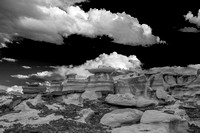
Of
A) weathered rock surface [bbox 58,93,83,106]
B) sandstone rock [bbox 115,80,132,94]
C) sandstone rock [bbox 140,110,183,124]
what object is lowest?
sandstone rock [bbox 140,110,183,124]

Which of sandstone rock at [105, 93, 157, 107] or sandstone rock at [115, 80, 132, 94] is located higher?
sandstone rock at [115, 80, 132, 94]

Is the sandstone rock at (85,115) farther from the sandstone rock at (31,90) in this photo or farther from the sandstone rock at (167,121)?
the sandstone rock at (31,90)

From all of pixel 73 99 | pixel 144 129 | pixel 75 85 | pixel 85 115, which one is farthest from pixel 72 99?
pixel 144 129

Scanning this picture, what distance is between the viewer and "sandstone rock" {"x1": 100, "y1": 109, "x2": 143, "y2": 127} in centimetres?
2258

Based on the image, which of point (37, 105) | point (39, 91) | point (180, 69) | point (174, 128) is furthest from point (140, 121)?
point (180, 69)

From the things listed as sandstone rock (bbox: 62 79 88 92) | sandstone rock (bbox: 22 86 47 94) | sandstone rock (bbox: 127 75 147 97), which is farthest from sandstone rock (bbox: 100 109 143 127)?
sandstone rock (bbox: 22 86 47 94)

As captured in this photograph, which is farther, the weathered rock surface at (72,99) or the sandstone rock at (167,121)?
the weathered rock surface at (72,99)

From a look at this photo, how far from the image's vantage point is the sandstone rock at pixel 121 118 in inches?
889

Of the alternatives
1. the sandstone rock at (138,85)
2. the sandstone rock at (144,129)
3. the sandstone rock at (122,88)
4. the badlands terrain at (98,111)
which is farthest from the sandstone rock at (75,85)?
the sandstone rock at (144,129)

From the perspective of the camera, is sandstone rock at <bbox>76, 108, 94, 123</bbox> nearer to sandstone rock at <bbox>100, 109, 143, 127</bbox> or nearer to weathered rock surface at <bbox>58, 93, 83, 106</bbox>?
sandstone rock at <bbox>100, 109, 143, 127</bbox>

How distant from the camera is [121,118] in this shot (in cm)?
2284

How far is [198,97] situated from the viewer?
A: 141ft

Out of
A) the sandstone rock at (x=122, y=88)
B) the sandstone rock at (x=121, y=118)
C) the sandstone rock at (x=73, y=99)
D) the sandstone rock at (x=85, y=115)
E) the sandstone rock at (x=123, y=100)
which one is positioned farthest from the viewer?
the sandstone rock at (x=122, y=88)

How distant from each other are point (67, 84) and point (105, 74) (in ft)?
24.9
